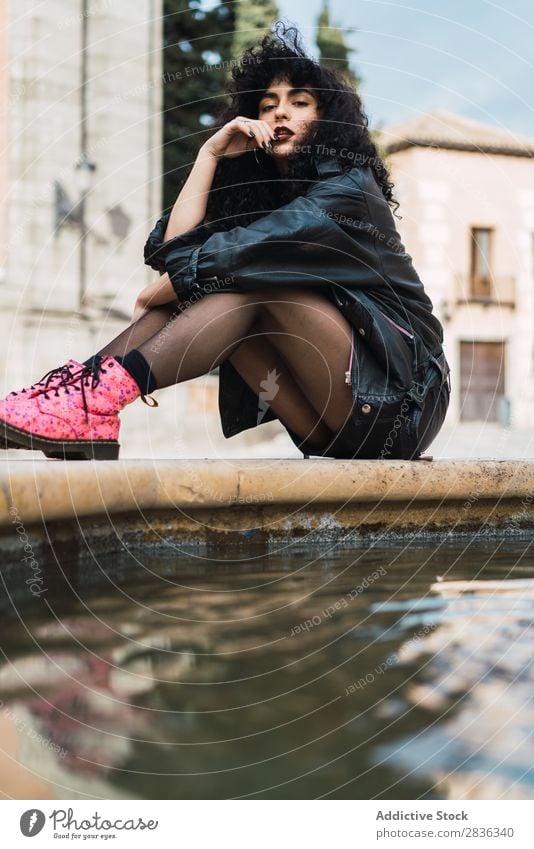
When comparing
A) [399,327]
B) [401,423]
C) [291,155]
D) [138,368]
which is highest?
[291,155]

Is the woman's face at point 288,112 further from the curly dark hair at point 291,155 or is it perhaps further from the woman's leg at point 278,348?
the woman's leg at point 278,348

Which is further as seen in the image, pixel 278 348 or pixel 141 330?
pixel 278 348

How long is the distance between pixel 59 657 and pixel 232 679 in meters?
0.22

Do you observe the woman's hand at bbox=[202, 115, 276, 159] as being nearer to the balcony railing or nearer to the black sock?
the black sock

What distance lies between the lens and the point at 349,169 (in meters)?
2.12

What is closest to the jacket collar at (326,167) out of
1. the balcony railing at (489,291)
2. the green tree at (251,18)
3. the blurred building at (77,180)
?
Answer: the blurred building at (77,180)

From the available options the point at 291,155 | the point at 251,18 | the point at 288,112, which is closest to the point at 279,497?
the point at 291,155

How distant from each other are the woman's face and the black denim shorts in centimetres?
65

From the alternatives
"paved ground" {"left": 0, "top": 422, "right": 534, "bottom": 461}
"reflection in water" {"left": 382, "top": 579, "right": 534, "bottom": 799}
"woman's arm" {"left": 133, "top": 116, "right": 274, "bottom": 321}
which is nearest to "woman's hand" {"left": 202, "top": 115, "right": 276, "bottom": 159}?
"woman's arm" {"left": 133, "top": 116, "right": 274, "bottom": 321}

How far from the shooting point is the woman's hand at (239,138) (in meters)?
2.17

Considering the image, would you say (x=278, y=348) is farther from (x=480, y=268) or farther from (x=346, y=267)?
(x=480, y=268)

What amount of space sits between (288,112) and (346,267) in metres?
0.55

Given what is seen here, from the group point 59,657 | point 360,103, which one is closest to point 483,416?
point 360,103

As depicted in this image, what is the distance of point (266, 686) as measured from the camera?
1000 mm
